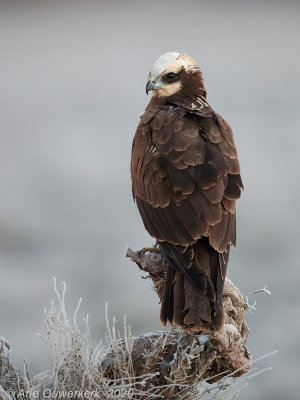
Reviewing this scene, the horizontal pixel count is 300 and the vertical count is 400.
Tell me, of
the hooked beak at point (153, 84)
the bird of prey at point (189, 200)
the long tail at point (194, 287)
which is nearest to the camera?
the long tail at point (194, 287)

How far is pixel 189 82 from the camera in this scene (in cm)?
573

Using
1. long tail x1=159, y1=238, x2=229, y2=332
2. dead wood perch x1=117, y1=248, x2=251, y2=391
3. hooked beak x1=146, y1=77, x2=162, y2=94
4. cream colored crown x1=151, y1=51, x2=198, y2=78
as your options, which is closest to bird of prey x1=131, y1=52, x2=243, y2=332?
long tail x1=159, y1=238, x2=229, y2=332

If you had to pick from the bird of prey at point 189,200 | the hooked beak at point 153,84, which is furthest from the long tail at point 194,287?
the hooked beak at point 153,84

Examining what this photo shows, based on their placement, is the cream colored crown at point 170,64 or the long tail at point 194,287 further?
the cream colored crown at point 170,64

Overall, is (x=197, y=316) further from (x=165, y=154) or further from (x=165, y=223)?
(x=165, y=154)

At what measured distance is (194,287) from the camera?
434 cm

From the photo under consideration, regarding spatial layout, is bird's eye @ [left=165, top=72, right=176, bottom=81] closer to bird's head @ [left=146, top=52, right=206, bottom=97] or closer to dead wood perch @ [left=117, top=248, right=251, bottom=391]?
bird's head @ [left=146, top=52, right=206, bottom=97]

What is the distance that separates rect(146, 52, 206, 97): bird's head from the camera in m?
5.64

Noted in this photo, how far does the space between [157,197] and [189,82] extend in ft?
4.31

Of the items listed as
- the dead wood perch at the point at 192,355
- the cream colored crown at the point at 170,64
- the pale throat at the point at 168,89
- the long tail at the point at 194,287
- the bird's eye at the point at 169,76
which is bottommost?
the dead wood perch at the point at 192,355

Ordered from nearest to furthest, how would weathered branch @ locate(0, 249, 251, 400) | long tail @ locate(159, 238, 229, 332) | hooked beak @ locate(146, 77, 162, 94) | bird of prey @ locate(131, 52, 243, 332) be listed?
1. weathered branch @ locate(0, 249, 251, 400)
2. long tail @ locate(159, 238, 229, 332)
3. bird of prey @ locate(131, 52, 243, 332)
4. hooked beak @ locate(146, 77, 162, 94)

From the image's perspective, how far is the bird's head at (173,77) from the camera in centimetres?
564

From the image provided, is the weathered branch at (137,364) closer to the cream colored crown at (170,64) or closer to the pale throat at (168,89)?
the pale throat at (168,89)

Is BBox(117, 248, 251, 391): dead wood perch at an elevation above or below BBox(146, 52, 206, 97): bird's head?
below
